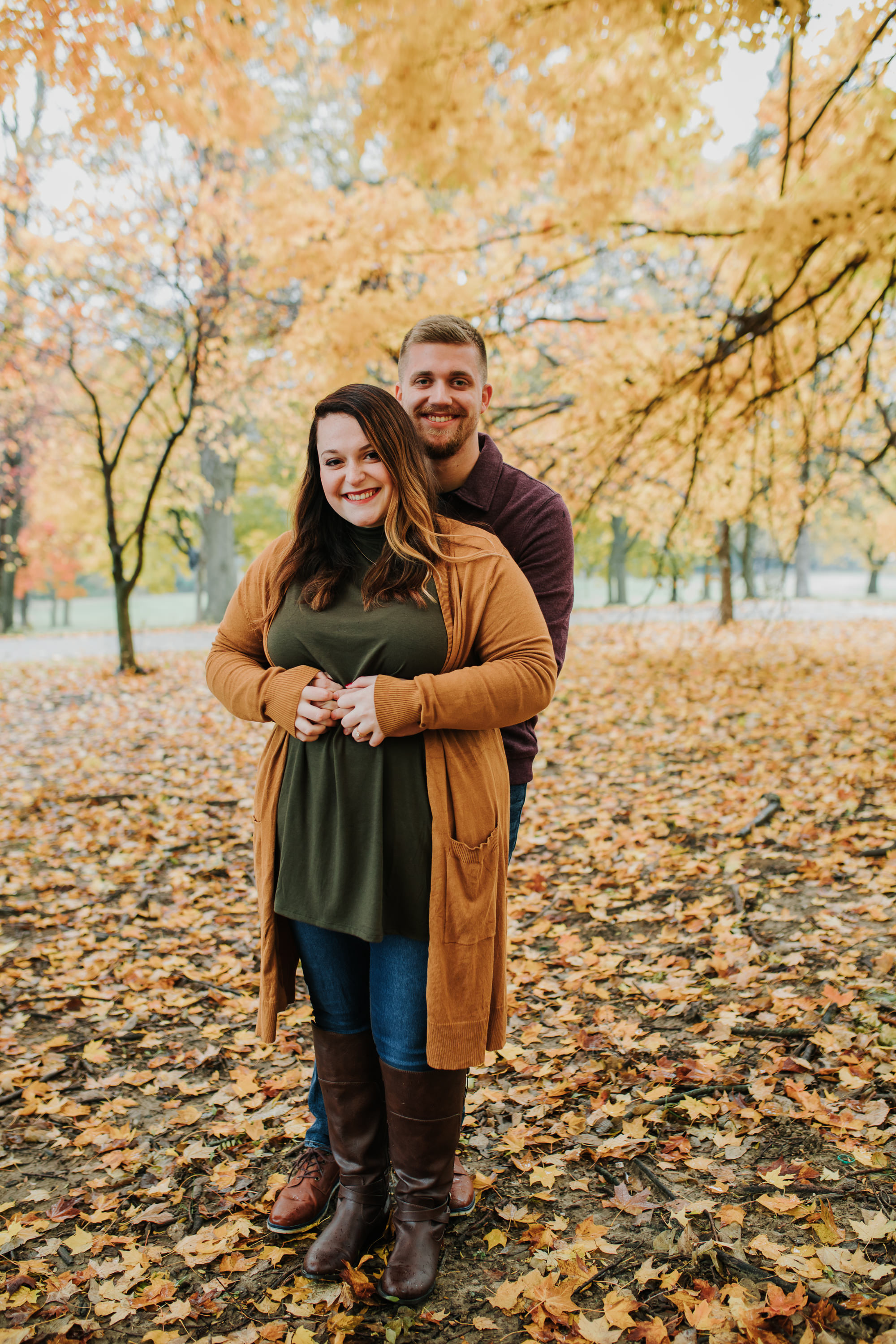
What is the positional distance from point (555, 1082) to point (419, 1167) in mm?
1015

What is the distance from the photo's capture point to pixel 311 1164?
7.55 ft

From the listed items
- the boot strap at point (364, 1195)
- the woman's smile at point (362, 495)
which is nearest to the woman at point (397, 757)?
the woman's smile at point (362, 495)

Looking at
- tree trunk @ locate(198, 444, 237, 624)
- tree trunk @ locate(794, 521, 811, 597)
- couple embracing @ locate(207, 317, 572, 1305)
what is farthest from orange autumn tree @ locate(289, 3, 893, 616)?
tree trunk @ locate(794, 521, 811, 597)

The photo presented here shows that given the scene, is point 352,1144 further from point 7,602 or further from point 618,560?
point 618,560

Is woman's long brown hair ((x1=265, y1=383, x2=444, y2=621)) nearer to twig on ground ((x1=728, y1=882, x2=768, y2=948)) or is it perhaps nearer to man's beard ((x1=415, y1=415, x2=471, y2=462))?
man's beard ((x1=415, y1=415, x2=471, y2=462))

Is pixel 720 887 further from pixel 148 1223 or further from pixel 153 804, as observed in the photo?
pixel 153 804

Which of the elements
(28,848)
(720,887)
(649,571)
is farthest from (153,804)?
(649,571)

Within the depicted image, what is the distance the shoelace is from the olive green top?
88cm

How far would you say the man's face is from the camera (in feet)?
6.65

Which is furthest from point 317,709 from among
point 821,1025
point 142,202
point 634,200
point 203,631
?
point 203,631

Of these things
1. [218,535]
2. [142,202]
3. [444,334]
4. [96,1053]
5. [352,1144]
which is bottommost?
[96,1053]

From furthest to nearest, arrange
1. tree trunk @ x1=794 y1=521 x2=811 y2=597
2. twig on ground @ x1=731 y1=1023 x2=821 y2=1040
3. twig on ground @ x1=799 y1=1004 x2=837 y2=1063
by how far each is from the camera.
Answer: tree trunk @ x1=794 y1=521 x2=811 y2=597 < twig on ground @ x1=731 y1=1023 x2=821 y2=1040 < twig on ground @ x1=799 y1=1004 x2=837 y2=1063

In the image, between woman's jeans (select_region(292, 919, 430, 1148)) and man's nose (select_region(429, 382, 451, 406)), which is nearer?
woman's jeans (select_region(292, 919, 430, 1148))

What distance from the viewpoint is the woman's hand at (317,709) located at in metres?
1.79
